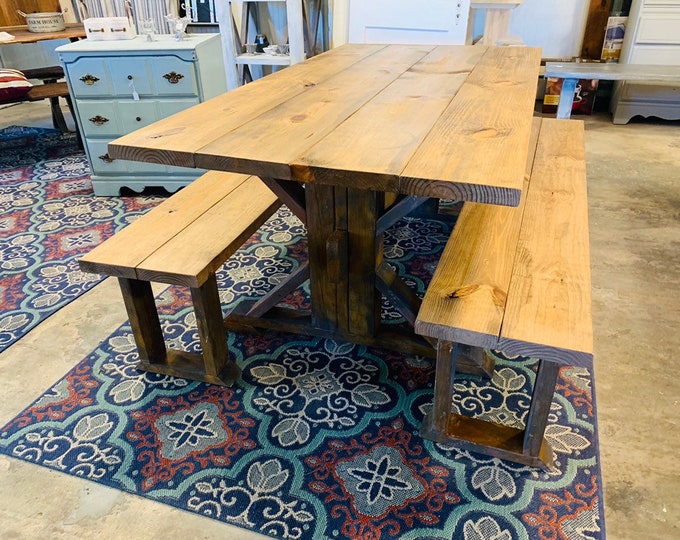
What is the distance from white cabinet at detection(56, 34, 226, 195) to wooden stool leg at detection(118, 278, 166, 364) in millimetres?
1467

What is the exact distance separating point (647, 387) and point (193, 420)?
1332mm

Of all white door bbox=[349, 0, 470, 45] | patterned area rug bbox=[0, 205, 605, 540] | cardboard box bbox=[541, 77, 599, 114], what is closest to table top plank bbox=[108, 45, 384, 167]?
patterned area rug bbox=[0, 205, 605, 540]

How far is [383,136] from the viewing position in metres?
1.24

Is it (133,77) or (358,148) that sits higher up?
(358,148)

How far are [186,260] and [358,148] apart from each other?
0.58m

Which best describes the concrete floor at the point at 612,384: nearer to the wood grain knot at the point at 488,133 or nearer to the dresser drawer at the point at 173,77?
the wood grain knot at the point at 488,133

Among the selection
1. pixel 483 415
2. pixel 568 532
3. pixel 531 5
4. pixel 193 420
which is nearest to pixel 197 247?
pixel 193 420

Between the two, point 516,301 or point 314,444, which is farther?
point 314,444

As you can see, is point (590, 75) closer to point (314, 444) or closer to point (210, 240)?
point (210, 240)

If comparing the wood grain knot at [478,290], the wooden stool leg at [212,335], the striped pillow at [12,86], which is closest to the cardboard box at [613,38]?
the wood grain knot at [478,290]

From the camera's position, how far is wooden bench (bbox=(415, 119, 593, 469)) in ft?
3.64

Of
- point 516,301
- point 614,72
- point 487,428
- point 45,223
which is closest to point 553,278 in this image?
point 516,301

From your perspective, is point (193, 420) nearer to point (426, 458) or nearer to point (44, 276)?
point (426, 458)

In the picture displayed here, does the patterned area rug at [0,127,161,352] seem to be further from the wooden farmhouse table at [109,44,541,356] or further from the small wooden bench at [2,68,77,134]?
the wooden farmhouse table at [109,44,541,356]
